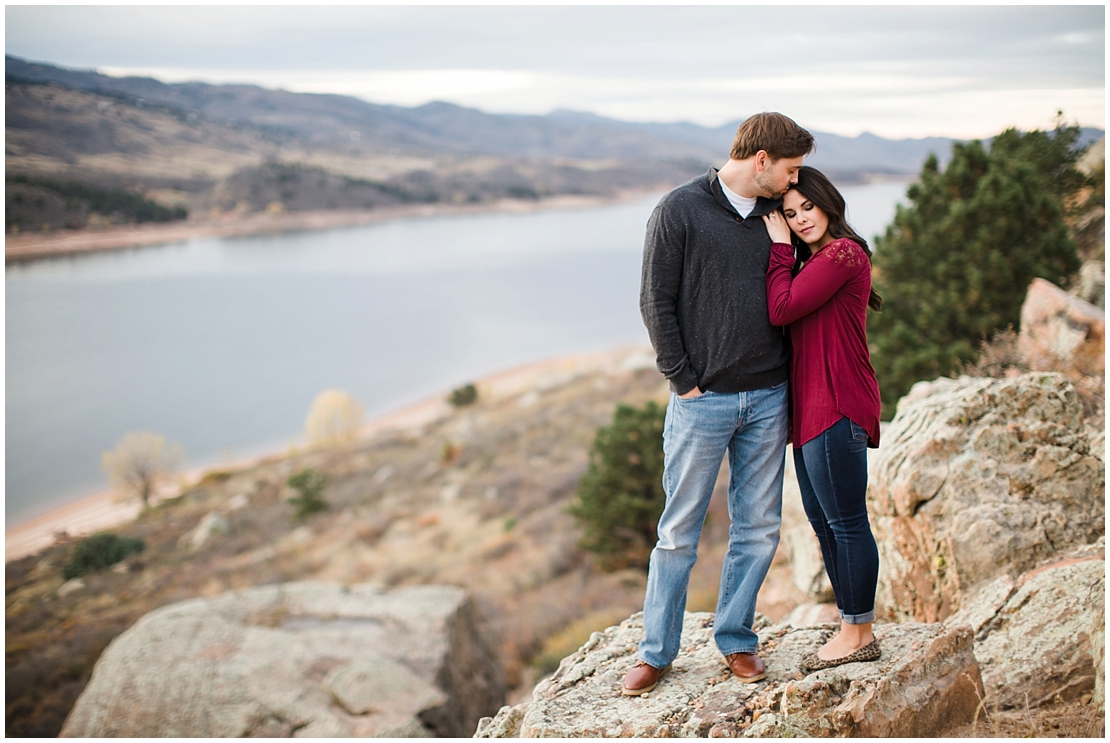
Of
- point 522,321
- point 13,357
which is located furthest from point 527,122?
point 13,357

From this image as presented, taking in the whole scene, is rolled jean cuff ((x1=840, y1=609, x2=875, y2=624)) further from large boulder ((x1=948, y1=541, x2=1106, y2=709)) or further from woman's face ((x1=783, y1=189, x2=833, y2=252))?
woman's face ((x1=783, y1=189, x2=833, y2=252))

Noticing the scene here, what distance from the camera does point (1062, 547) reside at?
10.8ft

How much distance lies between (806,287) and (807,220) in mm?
312

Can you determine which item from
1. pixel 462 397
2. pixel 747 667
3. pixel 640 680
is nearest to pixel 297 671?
pixel 640 680

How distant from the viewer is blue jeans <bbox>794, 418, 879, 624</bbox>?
244 centimetres

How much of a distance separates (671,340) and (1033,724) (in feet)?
6.89

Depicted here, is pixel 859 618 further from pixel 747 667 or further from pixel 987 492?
pixel 987 492

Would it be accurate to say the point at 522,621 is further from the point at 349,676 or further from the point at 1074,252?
the point at 1074,252

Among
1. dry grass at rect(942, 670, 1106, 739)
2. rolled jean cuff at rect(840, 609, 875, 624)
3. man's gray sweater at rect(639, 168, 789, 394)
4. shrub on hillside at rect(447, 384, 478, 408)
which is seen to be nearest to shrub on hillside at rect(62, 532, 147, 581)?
shrub on hillside at rect(447, 384, 478, 408)

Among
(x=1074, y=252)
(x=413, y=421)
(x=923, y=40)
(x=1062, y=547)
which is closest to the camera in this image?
(x=1062, y=547)

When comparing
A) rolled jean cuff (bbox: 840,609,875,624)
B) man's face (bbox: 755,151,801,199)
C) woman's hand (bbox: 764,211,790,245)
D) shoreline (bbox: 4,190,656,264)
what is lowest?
rolled jean cuff (bbox: 840,609,875,624)

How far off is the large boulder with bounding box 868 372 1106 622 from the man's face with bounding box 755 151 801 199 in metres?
1.89

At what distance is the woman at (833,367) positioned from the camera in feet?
7.78

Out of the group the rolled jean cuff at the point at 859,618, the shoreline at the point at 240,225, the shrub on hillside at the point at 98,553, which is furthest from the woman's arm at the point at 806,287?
the shoreline at the point at 240,225
